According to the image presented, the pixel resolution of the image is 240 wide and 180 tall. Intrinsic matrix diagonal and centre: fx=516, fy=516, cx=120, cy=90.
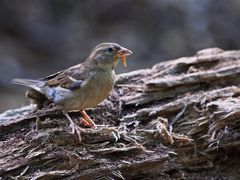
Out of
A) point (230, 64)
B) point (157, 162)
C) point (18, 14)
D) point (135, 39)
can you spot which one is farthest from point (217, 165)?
point (18, 14)

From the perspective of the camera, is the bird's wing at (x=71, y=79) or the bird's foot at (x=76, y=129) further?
the bird's wing at (x=71, y=79)

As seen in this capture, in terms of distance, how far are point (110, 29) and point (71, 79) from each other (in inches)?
237

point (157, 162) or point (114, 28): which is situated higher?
point (114, 28)

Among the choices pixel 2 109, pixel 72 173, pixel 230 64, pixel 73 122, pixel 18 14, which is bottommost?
Answer: pixel 72 173

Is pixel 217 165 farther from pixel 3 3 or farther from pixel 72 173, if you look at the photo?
pixel 3 3

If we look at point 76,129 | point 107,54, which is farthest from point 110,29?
point 76,129

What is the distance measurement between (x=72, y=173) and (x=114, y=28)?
6743mm

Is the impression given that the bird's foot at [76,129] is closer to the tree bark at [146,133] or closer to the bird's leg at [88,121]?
the tree bark at [146,133]

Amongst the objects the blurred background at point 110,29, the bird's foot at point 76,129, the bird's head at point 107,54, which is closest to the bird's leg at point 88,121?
the bird's foot at point 76,129

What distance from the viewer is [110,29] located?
1051 centimetres

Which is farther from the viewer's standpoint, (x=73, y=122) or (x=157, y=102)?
(x=157, y=102)

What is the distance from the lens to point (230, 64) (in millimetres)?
5430

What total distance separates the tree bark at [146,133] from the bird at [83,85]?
0.44ft

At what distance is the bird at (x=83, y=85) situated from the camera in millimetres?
4461
